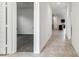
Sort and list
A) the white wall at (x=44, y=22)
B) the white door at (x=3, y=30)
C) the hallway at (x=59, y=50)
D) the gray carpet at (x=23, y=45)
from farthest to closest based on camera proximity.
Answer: the white wall at (x=44, y=22), the gray carpet at (x=23, y=45), the hallway at (x=59, y=50), the white door at (x=3, y=30)

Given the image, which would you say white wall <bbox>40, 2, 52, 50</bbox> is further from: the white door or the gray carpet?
the white door

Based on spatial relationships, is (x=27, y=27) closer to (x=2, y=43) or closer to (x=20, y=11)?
(x=20, y=11)

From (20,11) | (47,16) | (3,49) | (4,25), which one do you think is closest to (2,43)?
(3,49)

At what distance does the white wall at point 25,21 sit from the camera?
272cm

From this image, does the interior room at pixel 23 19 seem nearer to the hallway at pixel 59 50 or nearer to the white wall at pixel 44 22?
the white wall at pixel 44 22

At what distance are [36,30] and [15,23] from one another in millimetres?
588

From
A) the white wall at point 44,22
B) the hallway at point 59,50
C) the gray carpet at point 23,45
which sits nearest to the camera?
the hallway at point 59,50

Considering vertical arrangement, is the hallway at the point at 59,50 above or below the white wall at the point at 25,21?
below

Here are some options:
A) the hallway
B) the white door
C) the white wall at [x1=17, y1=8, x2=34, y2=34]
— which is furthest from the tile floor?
the white wall at [x1=17, y1=8, x2=34, y2=34]

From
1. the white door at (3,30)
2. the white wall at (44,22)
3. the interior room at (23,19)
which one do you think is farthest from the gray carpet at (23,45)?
the white door at (3,30)

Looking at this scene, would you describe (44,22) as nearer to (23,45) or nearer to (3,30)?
(23,45)

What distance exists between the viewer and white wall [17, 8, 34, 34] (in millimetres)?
2723

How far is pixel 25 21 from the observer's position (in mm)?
3414

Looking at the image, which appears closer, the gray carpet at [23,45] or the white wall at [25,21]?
the white wall at [25,21]
